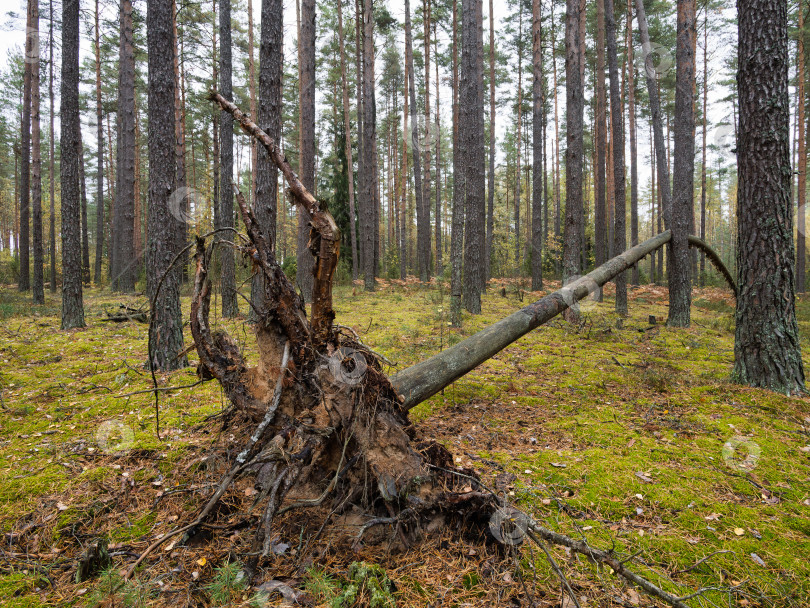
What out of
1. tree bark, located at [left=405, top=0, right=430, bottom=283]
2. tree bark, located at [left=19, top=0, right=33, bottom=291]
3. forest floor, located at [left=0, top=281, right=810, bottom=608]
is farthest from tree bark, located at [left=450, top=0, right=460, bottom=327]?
tree bark, located at [left=19, top=0, right=33, bottom=291]

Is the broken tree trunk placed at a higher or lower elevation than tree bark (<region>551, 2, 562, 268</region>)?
lower

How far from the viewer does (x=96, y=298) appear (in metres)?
14.2

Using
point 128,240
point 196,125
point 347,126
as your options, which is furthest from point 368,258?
point 196,125

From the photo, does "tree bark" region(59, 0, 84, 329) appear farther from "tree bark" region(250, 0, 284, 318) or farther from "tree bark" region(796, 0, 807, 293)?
"tree bark" region(796, 0, 807, 293)

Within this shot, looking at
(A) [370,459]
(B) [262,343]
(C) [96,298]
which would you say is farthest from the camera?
(C) [96,298]

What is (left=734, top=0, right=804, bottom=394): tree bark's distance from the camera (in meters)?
4.13

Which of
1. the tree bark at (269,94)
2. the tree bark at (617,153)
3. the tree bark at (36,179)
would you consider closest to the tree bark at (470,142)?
the tree bark at (617,153)

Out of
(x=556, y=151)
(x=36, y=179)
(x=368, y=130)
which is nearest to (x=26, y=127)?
(x=36, y=179)

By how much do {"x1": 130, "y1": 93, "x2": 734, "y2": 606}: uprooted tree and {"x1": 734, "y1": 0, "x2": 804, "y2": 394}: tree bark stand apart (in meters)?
3.98

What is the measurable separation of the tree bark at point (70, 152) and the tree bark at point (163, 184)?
3.32 meters

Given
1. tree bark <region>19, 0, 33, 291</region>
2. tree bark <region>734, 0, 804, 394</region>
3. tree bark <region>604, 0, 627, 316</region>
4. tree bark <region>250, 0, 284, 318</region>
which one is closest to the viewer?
tree bark <region>734, 0, 804, 394</region>

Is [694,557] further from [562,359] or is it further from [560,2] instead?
[560,2]

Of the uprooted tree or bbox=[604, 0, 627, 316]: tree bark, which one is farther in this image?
bbox=[604, 0, 627, 316]: tree bark

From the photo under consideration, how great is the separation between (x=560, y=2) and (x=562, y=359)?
18.3 meters
